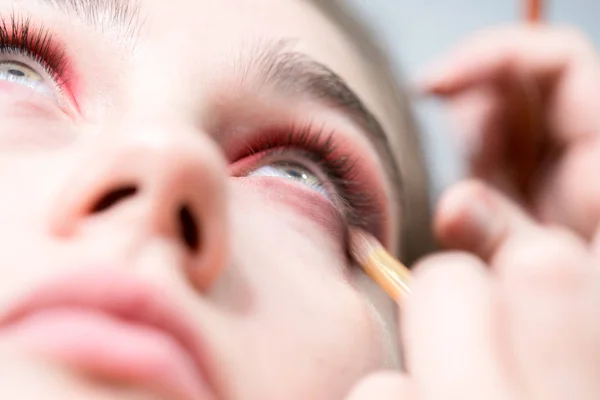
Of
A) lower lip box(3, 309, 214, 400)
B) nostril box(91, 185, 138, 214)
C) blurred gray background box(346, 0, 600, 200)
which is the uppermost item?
blurred gray background box(346, 0, 600, 200)

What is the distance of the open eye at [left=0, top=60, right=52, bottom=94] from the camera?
465 millimetres

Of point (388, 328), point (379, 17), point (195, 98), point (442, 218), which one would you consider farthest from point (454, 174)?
point (195, 98)

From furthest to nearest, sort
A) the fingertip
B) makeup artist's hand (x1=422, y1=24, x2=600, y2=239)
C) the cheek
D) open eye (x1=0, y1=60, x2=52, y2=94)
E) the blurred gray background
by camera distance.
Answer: the blurred gray background → makeup artist's hand (x1=422, y1=24, x2=600, y2=239) → the fingertip → open eye (x1=0, y1=60, x2=52, y2=94) → the cheek

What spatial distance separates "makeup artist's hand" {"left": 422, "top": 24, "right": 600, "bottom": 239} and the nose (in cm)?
53

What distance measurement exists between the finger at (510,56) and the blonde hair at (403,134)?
61mm

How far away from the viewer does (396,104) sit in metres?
0.73

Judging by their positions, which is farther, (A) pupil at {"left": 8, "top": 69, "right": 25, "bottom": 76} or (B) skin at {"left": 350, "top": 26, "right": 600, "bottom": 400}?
(A) pupil at {"left": 8, "top": 69, "right": 25, "bottom": 76}

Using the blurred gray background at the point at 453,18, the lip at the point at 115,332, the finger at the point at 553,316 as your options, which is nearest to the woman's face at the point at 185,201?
the lip at the point at 115,332

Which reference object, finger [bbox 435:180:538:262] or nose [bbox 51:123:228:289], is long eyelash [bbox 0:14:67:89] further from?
finger [bbox 435:180:538:262]

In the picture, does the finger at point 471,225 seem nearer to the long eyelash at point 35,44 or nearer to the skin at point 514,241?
the skin at point 514,241

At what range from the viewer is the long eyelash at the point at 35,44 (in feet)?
1.47

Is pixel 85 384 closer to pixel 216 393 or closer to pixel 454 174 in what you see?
pixel 216 393

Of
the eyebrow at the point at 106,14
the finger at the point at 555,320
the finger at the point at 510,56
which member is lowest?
the finger at the point at 555,320

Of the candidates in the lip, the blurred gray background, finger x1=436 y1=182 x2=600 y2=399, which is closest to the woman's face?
the lip
